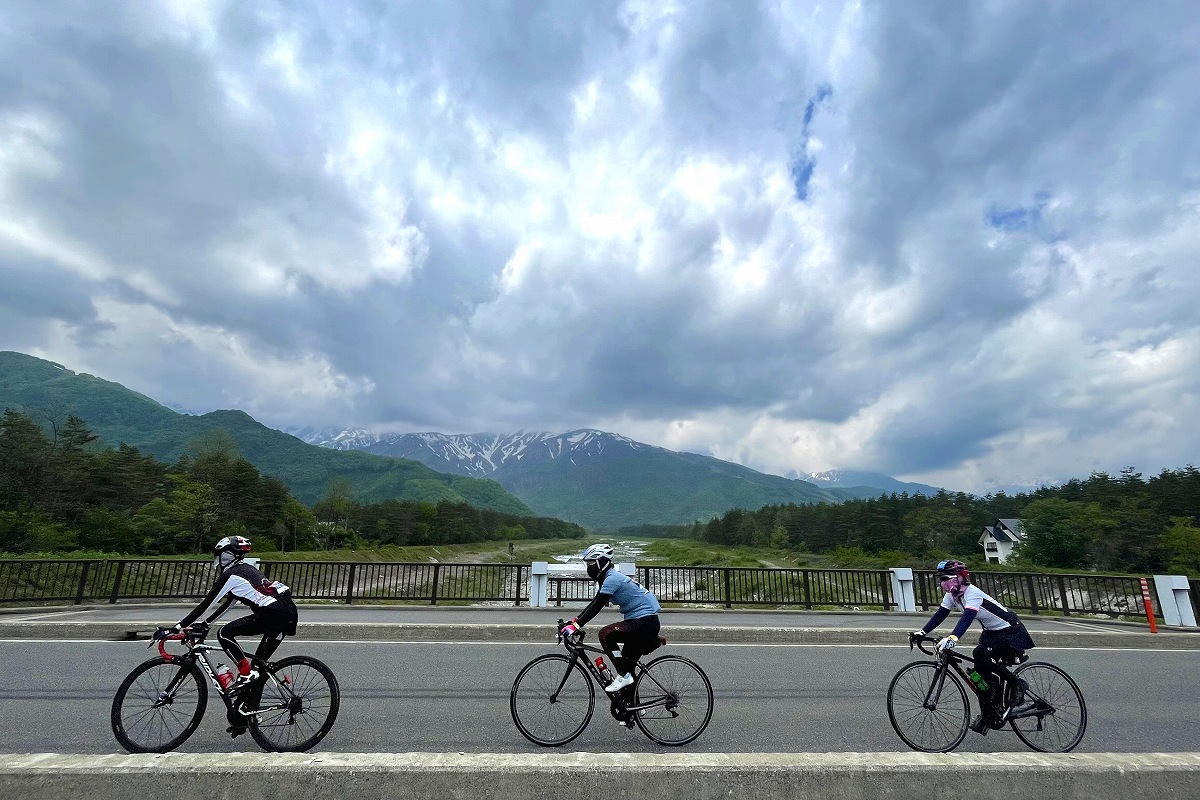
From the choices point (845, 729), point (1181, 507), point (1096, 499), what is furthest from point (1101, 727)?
point (1096, 499)

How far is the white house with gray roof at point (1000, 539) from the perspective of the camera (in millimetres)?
84250

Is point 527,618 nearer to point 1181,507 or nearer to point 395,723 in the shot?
point 395,723

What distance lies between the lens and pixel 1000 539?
3408 inches

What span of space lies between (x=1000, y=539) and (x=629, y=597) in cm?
10137

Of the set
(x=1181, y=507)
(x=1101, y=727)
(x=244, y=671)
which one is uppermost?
(x=1181, y=507)

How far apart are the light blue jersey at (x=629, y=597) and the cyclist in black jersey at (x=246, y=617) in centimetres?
273

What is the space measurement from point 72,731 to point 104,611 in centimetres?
1345

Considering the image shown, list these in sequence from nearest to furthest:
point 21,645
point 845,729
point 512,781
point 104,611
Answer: point 512,781
point 845,729
point 21,645
point 104,611

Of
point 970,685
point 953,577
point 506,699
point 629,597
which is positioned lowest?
point 506,699

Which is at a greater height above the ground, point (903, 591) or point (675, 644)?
point (903, 591)

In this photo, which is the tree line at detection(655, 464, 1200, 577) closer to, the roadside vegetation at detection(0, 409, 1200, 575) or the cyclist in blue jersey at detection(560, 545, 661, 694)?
the roadside vegetation at detection(0, 409, 1200, 575)

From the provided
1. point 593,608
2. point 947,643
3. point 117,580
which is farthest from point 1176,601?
point 117,580

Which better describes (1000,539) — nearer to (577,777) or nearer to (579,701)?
(579,701)

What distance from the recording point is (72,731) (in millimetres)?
5551
